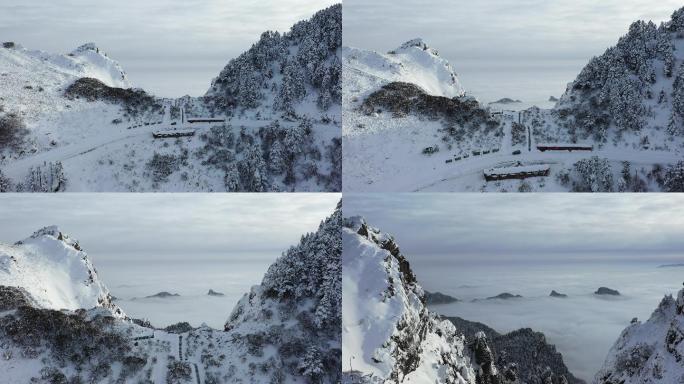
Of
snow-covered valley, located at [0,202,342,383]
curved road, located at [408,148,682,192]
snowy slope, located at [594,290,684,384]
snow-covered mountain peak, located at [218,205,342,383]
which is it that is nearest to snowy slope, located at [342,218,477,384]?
snow-covered mountain peak, located at [218,205,342,383]

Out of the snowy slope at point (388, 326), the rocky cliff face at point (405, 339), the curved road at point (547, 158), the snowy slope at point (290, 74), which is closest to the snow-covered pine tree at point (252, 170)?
the snowy slope at point (290, 74)

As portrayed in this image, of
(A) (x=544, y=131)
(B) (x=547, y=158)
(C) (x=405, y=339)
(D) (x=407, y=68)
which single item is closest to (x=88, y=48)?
(D) (x=407, y=68)

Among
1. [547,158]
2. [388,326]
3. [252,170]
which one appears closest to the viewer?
[388,326]

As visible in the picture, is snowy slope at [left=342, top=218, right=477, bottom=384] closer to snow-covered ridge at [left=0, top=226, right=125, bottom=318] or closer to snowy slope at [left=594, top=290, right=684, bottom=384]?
snowy slope at [left=594, top=290, right=684, bottom=384]

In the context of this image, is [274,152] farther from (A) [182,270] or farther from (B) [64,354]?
(B) [64,354]

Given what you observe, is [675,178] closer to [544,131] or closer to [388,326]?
[544,131]

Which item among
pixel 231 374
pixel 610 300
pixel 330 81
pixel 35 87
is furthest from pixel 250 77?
pixel 610 300
